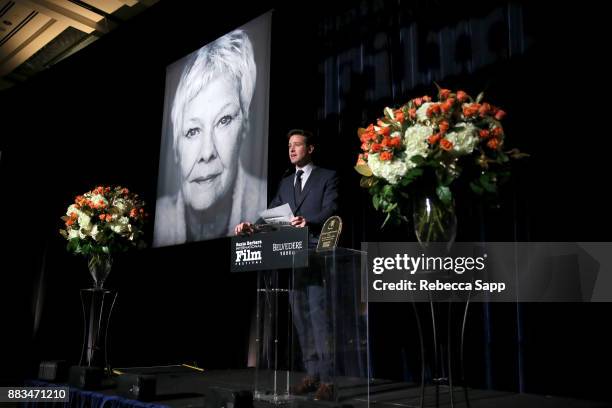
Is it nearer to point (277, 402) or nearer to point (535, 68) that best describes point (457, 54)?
point (535, 68)

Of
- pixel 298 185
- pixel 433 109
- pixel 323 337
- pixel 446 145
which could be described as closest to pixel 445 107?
pixel 433 109

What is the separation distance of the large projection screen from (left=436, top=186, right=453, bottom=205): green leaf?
249 centimetres

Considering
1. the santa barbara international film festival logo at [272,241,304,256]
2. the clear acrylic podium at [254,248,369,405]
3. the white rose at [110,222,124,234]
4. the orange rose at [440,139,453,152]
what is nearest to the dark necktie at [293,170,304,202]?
the santa barbara international film festival logo at [272,241,304,256]

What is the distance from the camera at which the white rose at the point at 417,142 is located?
1.99 metres

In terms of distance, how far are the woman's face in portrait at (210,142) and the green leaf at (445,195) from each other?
9.42 feet

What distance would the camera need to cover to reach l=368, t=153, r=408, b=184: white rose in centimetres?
202

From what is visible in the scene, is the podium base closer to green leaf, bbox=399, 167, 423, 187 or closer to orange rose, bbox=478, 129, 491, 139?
A: green leaf, bbox=399, 167, 423, 187

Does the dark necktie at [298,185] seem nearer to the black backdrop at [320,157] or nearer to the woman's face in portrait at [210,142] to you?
the black backdrop at [320,157]

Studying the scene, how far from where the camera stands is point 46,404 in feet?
10.4

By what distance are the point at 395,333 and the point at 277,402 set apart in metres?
1.53

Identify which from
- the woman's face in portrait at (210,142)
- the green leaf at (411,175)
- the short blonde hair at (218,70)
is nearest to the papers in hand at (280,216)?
the green leaf at (411,175)

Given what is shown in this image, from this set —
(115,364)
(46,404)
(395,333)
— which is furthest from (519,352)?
(115,364)

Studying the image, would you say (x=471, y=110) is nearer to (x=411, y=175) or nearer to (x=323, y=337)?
(x=411, y=175)

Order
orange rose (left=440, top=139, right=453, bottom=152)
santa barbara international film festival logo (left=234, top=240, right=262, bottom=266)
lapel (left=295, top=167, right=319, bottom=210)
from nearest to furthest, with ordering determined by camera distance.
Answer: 1. orange rose (left=440, top=139, right=453, bottom=152)
2. santa barbara international film festival logo (left=234, top=240, right=262, bottom=266)
3. lapel (left=295, top=167, right=319, bottom=210)
